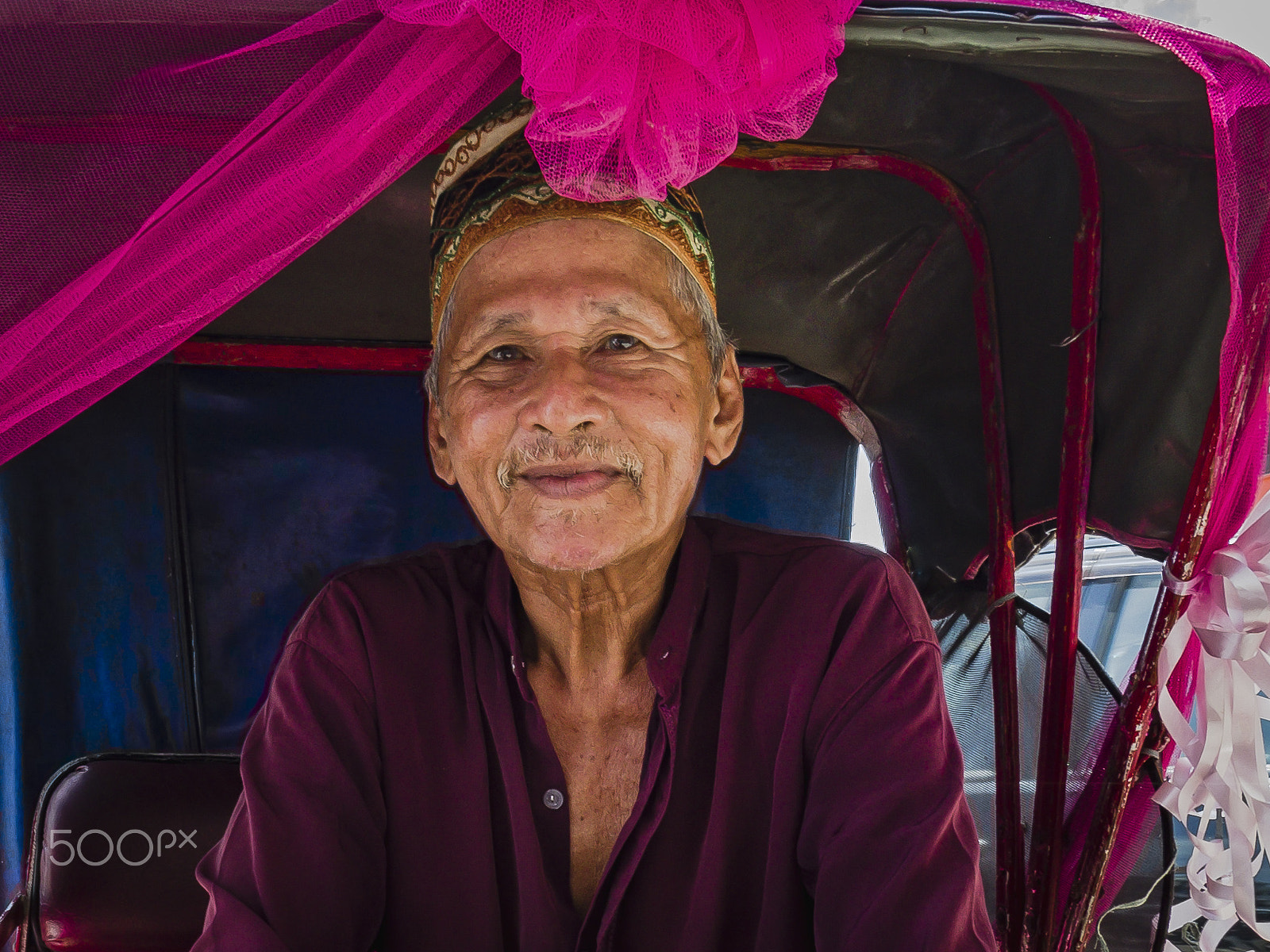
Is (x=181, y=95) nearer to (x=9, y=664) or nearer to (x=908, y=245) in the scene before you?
(x=908, y=245)

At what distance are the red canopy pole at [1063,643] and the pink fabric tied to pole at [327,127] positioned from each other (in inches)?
36.5

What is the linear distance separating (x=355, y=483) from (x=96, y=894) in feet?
3.55

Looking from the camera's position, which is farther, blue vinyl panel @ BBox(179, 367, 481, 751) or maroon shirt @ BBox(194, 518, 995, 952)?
blue vinyl panel @ BBox(179, 367, 481, 751)

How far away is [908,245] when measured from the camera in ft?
7.30

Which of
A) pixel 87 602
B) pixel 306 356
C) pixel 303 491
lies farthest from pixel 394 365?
pixel 87 602

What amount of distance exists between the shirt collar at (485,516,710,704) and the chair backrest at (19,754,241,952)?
0.91 m

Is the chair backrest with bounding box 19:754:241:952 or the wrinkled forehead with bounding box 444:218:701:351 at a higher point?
the wrinkled forehead with bounding box 444:218:701:351

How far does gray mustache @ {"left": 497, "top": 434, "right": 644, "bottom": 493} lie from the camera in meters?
1.59

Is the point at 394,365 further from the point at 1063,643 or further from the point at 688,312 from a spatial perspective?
the point at 1063,643

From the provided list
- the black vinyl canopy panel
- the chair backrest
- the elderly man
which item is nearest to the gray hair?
the elderly man

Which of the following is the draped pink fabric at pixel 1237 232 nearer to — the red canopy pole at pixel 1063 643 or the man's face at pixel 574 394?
the red canopy pole at pixel 1063 643

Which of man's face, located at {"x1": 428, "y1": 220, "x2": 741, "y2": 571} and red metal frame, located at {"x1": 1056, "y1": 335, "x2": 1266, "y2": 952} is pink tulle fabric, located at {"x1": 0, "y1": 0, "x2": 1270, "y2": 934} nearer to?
man's face, located at {"x1": 428, "y1": 220, "x2": 741, "y2": 571}

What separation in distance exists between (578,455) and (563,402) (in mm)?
87

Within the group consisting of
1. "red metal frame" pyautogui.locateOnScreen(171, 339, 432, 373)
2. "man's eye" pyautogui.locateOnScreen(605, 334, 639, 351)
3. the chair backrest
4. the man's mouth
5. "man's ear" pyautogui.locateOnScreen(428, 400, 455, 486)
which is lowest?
the chair backrest
